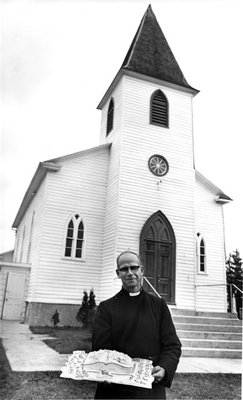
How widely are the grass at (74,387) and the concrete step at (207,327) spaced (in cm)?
355

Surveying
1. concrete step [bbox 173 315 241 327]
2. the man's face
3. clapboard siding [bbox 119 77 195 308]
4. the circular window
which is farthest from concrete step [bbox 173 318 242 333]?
the man's face

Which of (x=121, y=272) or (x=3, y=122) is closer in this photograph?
(x=121, y=272)

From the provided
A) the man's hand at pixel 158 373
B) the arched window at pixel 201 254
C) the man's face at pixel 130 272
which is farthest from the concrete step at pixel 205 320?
the man's hand at pixel 158 373

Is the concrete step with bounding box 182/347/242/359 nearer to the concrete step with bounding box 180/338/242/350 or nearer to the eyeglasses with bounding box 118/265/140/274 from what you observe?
the concrete step with bounding box 180/338/242/350

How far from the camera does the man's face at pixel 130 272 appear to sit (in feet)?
9.07

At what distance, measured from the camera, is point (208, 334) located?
1014 cm

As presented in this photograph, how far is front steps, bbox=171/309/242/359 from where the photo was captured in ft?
30.2

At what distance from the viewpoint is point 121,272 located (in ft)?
9.18

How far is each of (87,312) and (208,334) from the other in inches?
191

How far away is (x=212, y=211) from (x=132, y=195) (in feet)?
14.7

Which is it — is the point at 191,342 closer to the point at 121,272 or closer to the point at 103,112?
the point at 121,272

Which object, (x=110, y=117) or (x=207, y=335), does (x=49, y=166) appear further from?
(x=207, y=335)

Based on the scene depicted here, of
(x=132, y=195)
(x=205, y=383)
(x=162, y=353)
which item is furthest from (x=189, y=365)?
(x=132, y=195)

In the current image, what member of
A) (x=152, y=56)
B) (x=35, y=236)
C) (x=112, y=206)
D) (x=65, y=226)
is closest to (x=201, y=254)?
(x=112, y=206)
